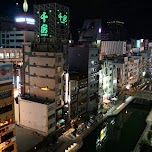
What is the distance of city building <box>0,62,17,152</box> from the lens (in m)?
23.8

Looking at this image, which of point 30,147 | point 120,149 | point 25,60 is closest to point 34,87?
point 25,60

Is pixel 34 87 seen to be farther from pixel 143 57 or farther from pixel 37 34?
pixel 143 57

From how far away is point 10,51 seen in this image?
5747cm

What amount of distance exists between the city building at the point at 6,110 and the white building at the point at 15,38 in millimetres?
40985

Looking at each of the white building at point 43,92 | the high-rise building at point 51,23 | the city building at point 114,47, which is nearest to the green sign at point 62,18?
the high-rise building at point 51,23

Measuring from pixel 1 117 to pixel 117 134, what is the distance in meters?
27.1

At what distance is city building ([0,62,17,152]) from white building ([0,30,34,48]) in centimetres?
4099

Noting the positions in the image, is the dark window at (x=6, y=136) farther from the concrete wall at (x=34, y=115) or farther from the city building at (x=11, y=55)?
the city building at (x=11, y=55)

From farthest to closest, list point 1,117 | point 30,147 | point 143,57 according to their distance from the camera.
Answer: point 143,57 < point 30,147 < point 1,117

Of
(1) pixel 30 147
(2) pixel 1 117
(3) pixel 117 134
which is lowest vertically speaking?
(3) pixel 117 134

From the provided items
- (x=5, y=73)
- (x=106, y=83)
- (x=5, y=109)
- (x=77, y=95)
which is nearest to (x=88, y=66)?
(x=77, y=95)

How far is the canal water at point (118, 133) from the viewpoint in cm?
3725

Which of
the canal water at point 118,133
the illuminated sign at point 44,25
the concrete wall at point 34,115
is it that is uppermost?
the illuminated sign at point 44,25

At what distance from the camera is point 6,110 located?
80.1 feet
